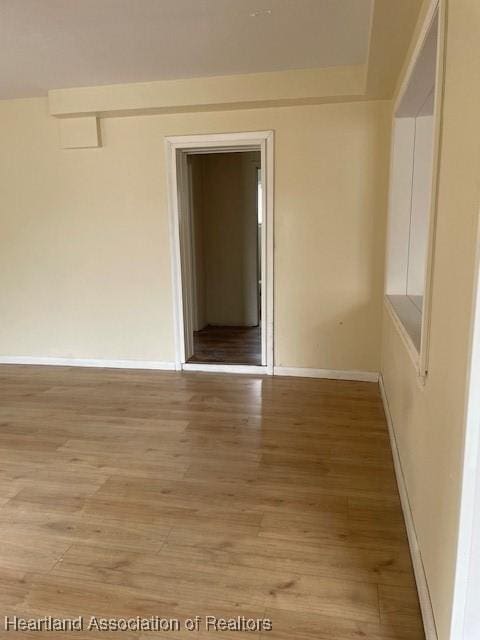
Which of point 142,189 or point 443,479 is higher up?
point 142,189

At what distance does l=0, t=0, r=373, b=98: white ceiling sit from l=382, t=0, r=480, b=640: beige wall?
1.38m

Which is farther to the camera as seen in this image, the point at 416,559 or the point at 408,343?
the point at 408,343

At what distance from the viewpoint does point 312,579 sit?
170 centimetres

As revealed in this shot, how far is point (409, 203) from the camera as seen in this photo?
10.1 feet

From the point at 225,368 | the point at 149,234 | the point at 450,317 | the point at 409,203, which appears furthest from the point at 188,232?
the point at 450,317

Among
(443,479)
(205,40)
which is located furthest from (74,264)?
(443,479)

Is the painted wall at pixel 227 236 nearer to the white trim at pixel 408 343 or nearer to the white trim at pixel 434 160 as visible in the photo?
the white trim at pixel 408 343

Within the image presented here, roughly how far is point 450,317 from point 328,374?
267cm

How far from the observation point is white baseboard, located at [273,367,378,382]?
3.88 m

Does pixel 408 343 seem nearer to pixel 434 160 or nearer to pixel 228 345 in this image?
pixel 434 160

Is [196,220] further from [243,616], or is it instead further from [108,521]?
[243,616]

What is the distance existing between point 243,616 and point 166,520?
2.07ft

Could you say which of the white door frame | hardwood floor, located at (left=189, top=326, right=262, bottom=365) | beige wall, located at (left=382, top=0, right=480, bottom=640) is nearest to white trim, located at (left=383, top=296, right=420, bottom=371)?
beige wall, located at (left=382, top=0, right=480, bottom=640)

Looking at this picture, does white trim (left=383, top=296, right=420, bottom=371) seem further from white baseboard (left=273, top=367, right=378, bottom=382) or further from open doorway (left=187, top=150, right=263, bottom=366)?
open doorway (left=187, top=150, right=263, bottom=366)
